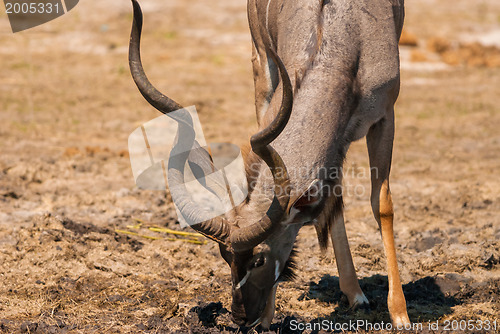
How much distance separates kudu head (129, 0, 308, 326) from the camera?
4637 mm

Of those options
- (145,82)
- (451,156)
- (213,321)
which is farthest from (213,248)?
(451,156)

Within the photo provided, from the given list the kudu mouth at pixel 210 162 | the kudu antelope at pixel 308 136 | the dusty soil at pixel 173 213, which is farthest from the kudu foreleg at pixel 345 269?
the kudu mouth at pixel 210 162

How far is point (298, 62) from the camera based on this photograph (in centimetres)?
542

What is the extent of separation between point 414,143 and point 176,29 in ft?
36.1

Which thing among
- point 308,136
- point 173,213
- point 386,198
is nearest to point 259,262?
point 308,136

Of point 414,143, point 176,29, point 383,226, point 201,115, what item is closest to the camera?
point 383,226

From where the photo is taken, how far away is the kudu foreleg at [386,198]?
5.63 meters

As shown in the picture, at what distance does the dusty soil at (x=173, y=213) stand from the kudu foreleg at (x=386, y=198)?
28 centimetres

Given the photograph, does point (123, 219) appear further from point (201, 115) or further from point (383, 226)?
point (201, 115)

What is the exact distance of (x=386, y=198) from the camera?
234 inches

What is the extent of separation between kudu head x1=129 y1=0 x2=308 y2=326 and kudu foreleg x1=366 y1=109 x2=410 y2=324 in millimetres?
1080

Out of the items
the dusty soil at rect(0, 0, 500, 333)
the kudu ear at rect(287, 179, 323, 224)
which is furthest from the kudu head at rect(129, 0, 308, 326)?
the dusty soil at rect(0, 0, 500, 333)

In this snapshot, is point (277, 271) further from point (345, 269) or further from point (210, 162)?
point (345, 269)

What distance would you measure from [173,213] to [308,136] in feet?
11.9
